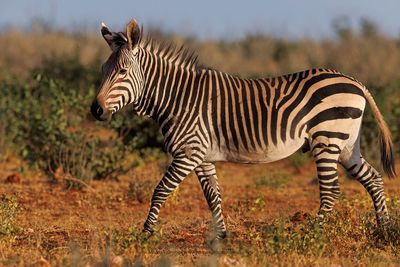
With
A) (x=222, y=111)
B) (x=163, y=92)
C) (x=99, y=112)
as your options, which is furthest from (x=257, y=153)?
(x=99, y=112)

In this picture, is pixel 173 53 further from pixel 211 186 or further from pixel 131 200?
pixel 131 200

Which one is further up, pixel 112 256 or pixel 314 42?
pixel 314 42

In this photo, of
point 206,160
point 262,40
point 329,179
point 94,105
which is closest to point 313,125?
point 329,179

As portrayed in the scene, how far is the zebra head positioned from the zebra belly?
102cm

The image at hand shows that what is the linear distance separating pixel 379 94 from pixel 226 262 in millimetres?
10750

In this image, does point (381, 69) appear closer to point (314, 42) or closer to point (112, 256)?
point (314, 42)

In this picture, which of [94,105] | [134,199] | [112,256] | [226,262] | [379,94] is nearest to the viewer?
[226,262]

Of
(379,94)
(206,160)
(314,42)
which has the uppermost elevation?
(314,42)

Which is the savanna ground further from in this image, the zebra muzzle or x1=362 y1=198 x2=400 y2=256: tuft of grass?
the zebra muzzle

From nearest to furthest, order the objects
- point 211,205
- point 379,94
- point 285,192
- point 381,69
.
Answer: point 211,205 < point 285,192 < point 379,94 < point 381,69

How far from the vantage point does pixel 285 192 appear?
1303cm

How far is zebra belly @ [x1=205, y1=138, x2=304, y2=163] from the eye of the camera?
8.73m

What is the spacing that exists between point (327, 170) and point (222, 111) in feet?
4.10

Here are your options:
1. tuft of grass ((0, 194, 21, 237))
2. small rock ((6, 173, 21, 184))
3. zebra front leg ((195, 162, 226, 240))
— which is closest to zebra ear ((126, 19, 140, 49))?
zebra front leg ((195, 162, 226, 240))
